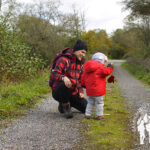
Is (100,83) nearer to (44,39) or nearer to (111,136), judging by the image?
(111,136)

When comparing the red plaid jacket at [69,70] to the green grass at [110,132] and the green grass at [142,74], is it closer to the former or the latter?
the green grass at [110,132]

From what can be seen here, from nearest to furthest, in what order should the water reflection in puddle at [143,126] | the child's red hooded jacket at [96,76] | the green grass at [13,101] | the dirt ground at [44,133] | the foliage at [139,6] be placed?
1. the dirt ground at [44,133]
2. the water reflection in puddle at [143,126]
3. the child's red hooded jacket at [96,76]
4. the green grass at [13,101]
5. the foliage at [139,6]

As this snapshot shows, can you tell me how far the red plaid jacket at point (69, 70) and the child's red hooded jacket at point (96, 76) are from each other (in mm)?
306

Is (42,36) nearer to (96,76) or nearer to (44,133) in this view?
(96,76)

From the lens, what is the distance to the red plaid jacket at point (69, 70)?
5133 mm

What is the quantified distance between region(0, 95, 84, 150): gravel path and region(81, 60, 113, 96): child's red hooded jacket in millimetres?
666

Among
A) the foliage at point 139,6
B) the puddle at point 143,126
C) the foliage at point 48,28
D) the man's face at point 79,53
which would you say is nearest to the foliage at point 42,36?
the foliage at point 48,28

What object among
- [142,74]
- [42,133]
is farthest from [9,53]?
[142,74]

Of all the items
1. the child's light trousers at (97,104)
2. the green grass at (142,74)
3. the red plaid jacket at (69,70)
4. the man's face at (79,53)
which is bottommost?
the green grass at (142,74)

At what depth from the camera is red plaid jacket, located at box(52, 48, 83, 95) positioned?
16.8 ft

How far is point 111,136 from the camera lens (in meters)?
3.93

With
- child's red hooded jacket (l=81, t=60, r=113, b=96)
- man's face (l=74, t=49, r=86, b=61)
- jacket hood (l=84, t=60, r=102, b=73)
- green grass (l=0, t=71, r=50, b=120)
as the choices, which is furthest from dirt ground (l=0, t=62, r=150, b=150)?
man's face (l=74, t=49, r=86, b=61)

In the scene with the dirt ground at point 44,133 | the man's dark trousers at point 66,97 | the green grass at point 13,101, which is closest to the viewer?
the dirt ground at point 44,133

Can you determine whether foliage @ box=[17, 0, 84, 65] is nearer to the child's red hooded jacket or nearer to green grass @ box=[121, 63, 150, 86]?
green grass @ box=[121, 63, 150, 86]
